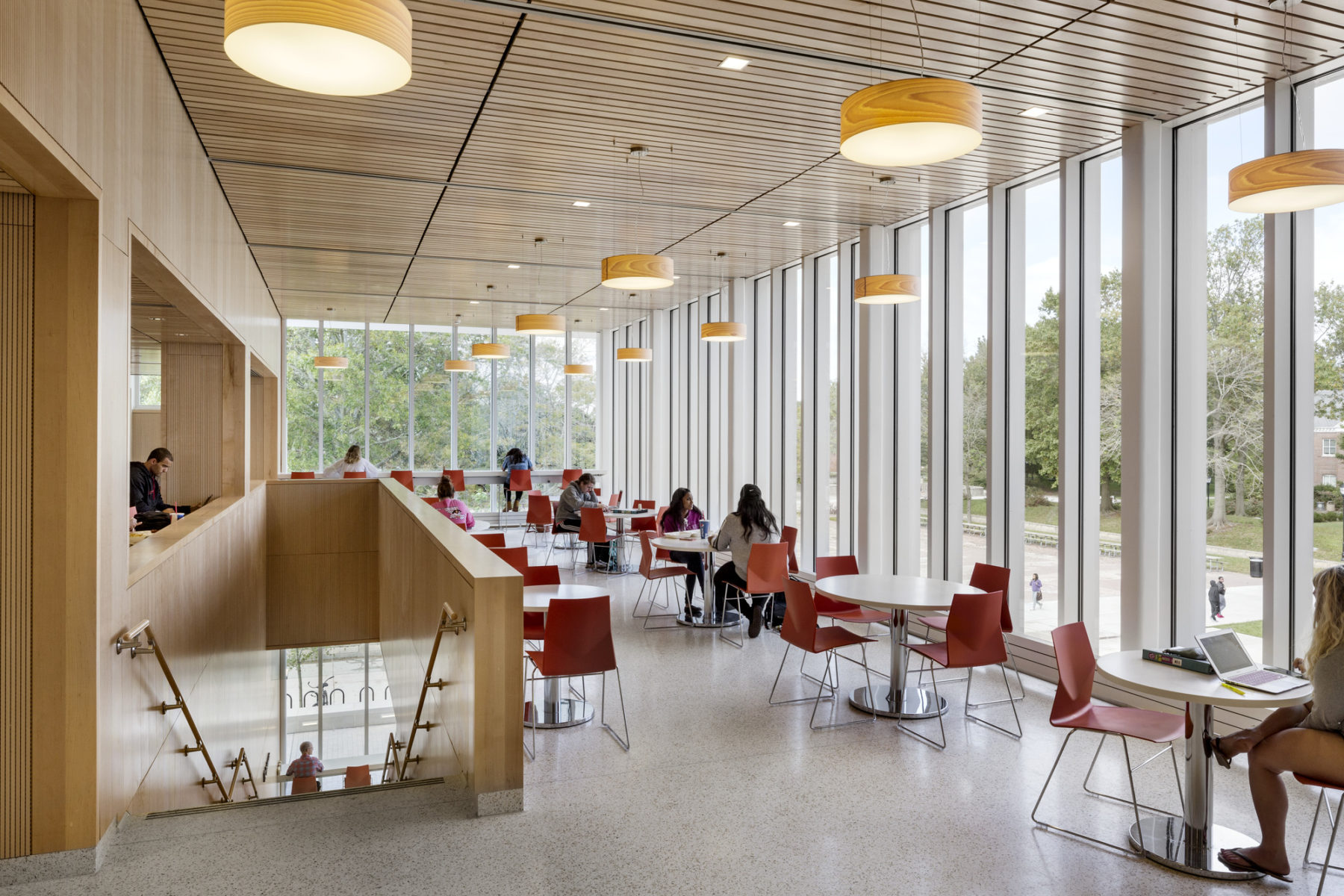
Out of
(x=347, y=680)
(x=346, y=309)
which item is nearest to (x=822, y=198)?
(x=347, y=680)

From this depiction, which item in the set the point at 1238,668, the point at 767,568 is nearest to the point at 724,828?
the point at 1238,668

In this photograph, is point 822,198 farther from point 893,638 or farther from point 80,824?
point 80,824

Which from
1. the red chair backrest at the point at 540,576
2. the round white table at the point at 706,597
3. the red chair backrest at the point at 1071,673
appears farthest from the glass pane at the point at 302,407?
the red chair backrest at the point at 1071,673

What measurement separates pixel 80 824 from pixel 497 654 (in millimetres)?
1681

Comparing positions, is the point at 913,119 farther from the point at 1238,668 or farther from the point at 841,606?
the point at 841,606

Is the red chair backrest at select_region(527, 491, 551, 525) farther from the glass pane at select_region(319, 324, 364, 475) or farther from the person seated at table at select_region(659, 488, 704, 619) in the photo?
the glass pane at select_region(319, 324, 364, 475)

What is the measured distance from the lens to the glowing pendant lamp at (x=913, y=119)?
3.18m

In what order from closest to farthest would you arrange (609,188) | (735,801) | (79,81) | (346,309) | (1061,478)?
(79,81) → (735,801) → (1061,478) → (609,188) → (346,309)

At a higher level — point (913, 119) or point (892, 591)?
point (913, 119)

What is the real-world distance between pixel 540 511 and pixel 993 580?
751 cm

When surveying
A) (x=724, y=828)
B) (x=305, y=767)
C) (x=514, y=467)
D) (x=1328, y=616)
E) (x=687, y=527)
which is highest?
(x=514, y=467)

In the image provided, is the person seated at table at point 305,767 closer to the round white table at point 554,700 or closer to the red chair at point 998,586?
the round white table at point 554,700

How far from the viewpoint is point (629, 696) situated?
5.85 metres

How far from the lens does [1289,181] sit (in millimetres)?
3619
